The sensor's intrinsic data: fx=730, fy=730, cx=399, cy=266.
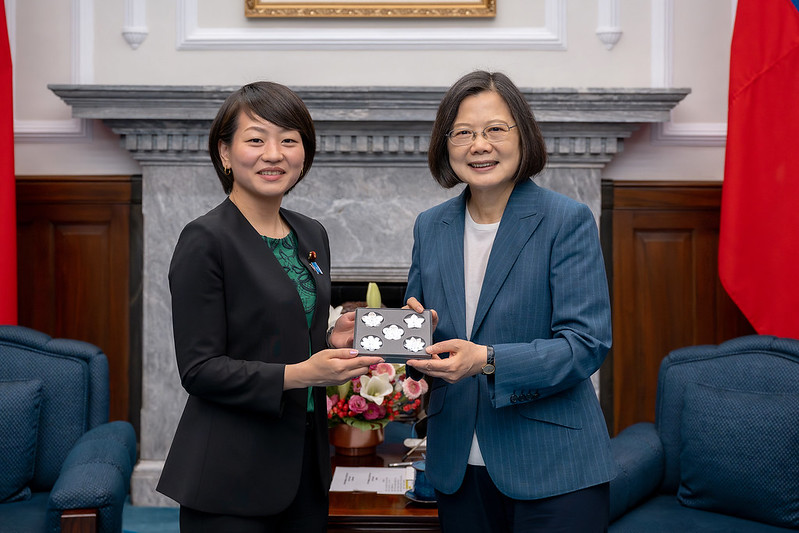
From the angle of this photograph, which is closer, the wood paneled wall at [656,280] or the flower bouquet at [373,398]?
the flower bouquet at [373,398]

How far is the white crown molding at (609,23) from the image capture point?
3176 millimetres

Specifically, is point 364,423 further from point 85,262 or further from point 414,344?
point 85,262

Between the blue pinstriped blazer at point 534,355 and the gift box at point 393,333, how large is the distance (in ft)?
0.26

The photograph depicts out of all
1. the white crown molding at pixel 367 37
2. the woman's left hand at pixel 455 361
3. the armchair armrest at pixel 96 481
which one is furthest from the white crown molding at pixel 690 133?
the armchair armrest at pixel 96 481

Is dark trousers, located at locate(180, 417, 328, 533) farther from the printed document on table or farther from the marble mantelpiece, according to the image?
the marble mantelpiece

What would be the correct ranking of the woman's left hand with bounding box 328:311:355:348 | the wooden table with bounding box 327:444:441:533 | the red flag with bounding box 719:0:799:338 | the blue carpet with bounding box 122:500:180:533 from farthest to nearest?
1. the blue carpet with bounding box 122:500:180:533
2. the red flag with bounding box 719:0:799:338
3. the wooden table with bounding box 327:444:441:533
4. the woman's left hand with bounding box 328:311:355:348

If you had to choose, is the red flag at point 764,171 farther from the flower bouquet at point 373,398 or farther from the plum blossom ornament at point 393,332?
the plum blossom ornament at point 393,332

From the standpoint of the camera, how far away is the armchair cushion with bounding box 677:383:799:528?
6.86 feet

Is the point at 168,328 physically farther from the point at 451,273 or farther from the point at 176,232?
the point at 451,273

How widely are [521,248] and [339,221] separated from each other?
6.32 feet

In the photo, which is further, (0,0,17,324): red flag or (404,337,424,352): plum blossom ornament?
(0,0,17,324): red flag

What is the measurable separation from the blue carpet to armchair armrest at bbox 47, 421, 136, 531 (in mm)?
730

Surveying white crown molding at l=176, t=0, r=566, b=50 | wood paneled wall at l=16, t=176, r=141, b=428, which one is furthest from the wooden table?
white crown molding at l=176, t=0, r=566, b=50

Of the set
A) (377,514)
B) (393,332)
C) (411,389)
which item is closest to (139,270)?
(411,389)
